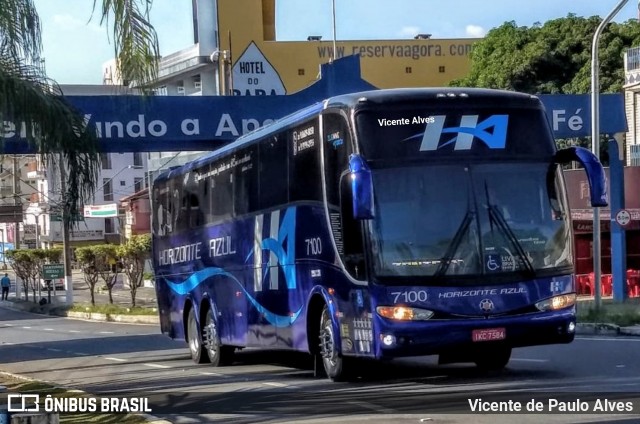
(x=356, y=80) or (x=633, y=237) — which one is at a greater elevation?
(x=356, y=80)

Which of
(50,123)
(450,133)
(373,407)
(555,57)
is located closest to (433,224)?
(450,133)

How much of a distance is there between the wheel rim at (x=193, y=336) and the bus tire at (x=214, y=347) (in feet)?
1.28

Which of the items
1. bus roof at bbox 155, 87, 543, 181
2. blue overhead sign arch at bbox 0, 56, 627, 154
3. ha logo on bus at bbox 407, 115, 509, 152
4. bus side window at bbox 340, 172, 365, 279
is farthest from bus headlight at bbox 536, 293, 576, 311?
blue overhead sign arch at bbox 0, 56, 627, 154

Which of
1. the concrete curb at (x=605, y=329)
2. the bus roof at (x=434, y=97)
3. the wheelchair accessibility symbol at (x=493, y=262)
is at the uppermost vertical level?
the bus roof at (x=434, y=97)

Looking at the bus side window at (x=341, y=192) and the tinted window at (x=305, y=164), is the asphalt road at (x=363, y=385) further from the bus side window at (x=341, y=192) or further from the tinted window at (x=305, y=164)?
the tinted window at (x=305, y=164)

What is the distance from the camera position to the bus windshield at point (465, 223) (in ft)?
40.4

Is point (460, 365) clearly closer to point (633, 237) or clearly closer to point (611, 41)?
point (633, 237)

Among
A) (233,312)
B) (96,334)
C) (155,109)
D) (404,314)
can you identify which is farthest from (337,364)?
(96,334)

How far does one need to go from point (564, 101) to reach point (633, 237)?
1470 centimetres

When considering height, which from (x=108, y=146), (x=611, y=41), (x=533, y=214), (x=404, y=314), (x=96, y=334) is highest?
(x=611, y=41)

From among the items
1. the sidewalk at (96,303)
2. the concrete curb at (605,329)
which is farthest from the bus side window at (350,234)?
the sidewalk at (96,303)

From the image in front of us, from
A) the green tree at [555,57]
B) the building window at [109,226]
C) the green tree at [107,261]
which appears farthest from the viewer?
the building window at [109,226]

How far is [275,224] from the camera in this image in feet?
50.9

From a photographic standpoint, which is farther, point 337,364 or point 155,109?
point 155,109
